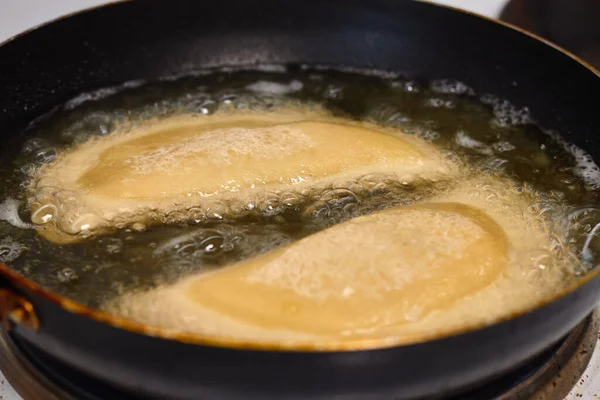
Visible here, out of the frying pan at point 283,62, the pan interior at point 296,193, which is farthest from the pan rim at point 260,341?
the pan interior at point 296,193

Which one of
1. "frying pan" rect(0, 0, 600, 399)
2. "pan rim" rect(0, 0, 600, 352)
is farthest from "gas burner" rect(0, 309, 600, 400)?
"pan rim" rect(0, 0, 600, 352)

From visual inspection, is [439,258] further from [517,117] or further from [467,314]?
[517,117]

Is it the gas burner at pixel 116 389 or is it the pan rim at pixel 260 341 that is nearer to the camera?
the pan rim at pixel 260 341

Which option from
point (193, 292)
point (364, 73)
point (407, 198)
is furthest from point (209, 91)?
point (193, 292)

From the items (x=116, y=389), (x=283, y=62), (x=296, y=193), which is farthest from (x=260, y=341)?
(x=283, y=62)

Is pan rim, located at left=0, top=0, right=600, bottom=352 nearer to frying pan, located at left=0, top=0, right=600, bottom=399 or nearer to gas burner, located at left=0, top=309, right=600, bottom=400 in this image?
frying pan, located at left=0, top=0, right=600, bottom=399

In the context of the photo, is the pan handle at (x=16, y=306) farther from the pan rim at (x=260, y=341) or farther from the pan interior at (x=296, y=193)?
the pan interior at (x=296, y=193)

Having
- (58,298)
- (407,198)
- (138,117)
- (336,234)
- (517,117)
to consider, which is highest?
(138,117)
